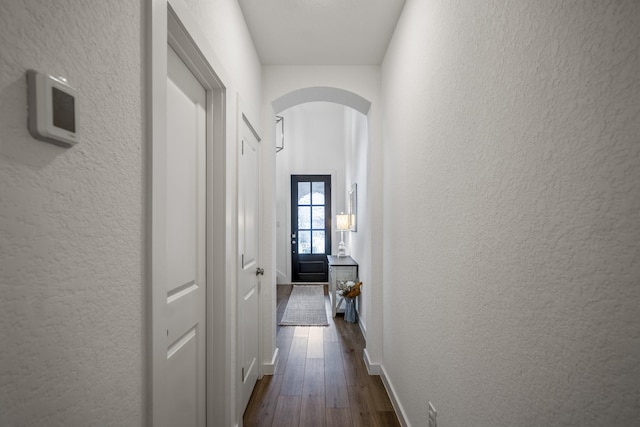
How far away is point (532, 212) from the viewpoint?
0.81m

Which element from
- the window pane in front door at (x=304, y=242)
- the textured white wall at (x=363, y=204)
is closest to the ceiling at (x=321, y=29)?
the textured white wall at (x=363, y=204)

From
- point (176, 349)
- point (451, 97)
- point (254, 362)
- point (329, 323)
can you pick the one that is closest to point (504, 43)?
point (451, 97)

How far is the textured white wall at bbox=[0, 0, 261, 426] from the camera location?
20.8 inches

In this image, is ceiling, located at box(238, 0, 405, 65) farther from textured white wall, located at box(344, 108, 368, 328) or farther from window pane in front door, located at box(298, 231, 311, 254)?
window pane in front door, located at box(298, 231, 311, 254)

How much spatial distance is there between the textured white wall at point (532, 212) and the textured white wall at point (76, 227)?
1.01m

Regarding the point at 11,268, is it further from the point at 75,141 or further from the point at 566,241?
the point at 566,241

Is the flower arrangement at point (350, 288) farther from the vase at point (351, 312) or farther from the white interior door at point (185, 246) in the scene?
the white interior door at point (185, 246)

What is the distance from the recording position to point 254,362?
254 centimetres

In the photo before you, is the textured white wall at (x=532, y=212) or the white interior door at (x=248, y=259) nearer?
the textured white wall at (x=532, y=212)

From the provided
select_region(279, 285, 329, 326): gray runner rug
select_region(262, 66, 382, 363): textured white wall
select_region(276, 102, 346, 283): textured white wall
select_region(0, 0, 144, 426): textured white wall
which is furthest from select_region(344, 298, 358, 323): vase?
select_region(0, 0, 144, 426): textured white wall

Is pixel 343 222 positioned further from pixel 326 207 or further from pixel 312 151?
pixel 312 151

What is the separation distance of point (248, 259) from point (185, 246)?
95 cm

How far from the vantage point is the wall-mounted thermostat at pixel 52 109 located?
0.55 m

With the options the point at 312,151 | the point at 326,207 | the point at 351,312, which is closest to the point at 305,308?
the point at 351,312
